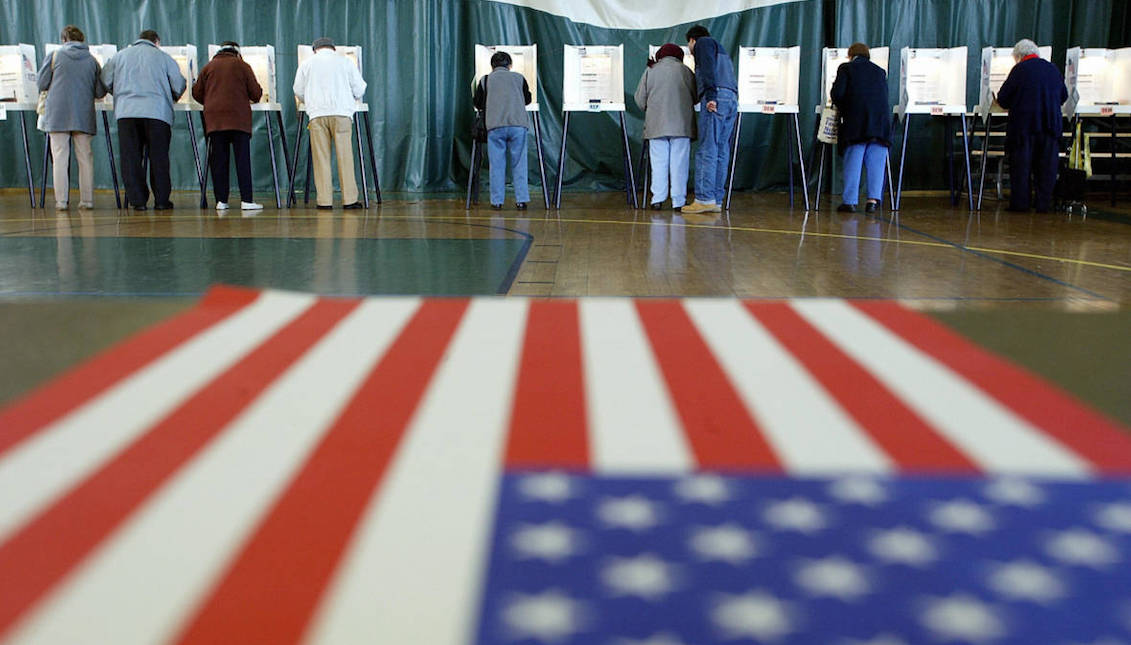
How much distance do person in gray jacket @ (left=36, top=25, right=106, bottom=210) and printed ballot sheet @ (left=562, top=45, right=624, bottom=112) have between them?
12.0 feet

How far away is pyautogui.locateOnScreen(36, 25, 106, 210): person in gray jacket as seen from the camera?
7.77 m

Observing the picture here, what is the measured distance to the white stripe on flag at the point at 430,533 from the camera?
47.5 inches

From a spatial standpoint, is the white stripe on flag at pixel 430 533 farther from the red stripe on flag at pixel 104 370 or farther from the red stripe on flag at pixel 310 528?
the red stripe on flag at pixel 104 370

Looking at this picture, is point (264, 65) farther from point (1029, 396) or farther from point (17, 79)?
point (1029, 396)

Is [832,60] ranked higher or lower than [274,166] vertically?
higher

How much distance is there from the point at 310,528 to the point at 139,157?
7307 mm

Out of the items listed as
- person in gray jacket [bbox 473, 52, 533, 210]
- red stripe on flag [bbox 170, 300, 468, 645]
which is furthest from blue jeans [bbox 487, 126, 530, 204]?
red stripe on flag [bbox 170, 300, 468, 645]

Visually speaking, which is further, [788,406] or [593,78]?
[593,78]

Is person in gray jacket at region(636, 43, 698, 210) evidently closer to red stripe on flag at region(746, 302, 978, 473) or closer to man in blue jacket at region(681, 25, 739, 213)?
man in blue jacket at region(681, 25, 739, 213)

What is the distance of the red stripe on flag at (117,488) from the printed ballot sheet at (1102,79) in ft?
25.9

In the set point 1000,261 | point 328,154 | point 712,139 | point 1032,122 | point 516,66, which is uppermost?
point 516,66

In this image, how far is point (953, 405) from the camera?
214 centimetres

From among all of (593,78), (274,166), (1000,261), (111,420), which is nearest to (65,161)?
(274,166)

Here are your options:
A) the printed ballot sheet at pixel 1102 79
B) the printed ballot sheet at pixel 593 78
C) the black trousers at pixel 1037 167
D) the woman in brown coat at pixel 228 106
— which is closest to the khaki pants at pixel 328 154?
the woman in brown coat at pixel 228 106
